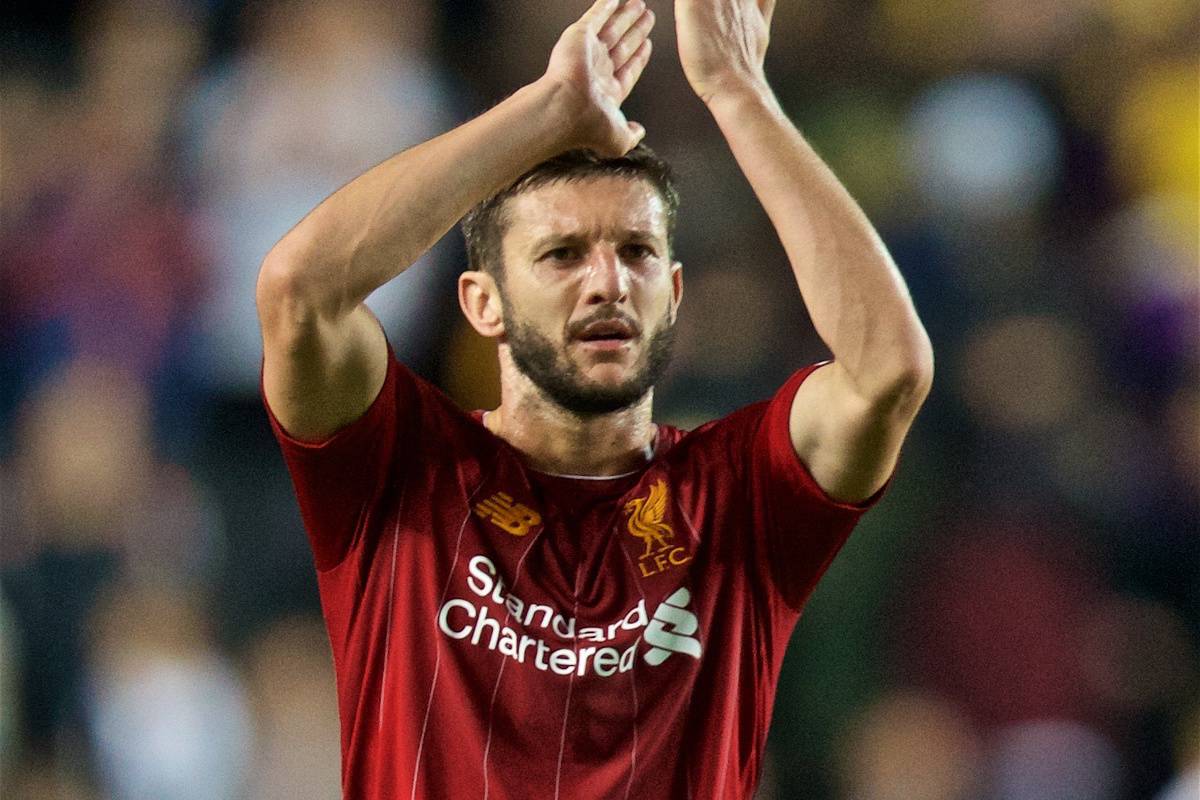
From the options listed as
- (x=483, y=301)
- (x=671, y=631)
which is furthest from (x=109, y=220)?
(x=671, y=631)

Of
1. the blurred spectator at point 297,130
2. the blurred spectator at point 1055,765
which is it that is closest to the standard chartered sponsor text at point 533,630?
the blurred spectator at point 1055,765

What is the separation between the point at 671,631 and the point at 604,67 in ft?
3.25

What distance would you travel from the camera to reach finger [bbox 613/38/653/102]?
9.19 ft

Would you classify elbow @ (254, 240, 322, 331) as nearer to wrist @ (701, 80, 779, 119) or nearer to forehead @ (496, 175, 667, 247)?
forehead @ (496, 175, 667, 247)

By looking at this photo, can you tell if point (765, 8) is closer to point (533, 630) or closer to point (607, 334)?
point (607, 334)

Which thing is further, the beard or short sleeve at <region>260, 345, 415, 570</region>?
the beard

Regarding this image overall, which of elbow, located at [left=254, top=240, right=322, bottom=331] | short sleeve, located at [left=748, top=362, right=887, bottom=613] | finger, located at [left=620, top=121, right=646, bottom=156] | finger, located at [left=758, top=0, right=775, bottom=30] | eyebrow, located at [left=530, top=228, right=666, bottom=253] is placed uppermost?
finger, located at [left=758, top=0, right=775, bottom=30]

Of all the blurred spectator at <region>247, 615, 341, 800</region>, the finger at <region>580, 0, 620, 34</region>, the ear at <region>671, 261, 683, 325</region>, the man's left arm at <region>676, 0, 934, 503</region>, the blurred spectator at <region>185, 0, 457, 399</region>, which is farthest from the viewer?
the blurred spectator at <region>185, 0, 457, 399</region>

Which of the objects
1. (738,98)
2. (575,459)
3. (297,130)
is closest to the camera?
(738,98)

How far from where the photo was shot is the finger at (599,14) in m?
2.76

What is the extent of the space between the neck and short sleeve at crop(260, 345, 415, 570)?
26 cm

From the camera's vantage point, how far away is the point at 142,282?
195 inches

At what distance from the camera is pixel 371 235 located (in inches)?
96.9

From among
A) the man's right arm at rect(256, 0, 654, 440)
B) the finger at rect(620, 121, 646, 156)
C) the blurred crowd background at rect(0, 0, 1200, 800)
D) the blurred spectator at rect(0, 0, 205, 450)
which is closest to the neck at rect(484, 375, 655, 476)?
the man's right arm at rect(256, 0, 654, 440)
